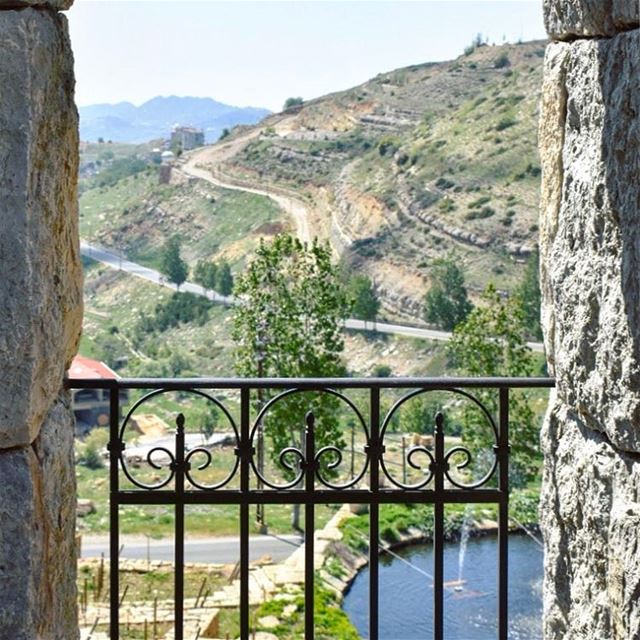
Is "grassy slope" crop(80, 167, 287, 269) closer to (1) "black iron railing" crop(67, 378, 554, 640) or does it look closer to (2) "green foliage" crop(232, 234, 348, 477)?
(2) "green foliage" crop(232, 234, 348, 477)

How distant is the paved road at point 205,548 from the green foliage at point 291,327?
188cm

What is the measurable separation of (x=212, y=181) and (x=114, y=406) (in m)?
61.3

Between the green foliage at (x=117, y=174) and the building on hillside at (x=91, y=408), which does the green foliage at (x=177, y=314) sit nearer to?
the building on hillside at (x=91, y=408)

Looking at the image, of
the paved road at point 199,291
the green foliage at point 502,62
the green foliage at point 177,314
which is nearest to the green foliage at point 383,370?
the paved road at point 199,291

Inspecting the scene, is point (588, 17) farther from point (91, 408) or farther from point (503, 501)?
point (91, 408)

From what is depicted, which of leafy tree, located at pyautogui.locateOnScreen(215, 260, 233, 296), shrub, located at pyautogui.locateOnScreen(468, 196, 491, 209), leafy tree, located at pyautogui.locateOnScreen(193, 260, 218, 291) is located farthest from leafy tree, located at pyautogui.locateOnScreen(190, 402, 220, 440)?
shrub, located at pyautogui.locateOnScreen(468, 196, 491, 209)

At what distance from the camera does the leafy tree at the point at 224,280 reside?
4884cm

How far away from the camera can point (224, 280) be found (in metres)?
48.8

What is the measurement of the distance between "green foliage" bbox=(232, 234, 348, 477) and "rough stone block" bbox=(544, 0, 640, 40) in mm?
15628

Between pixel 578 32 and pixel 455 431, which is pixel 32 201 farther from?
pixel 455 431

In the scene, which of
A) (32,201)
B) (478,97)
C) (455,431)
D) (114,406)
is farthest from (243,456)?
(478,97)

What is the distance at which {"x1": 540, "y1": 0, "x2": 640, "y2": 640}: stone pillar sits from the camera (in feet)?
5.97

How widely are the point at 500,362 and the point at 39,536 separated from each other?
18949mm

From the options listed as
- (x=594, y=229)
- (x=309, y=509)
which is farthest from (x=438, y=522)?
(x=594, y=229)
